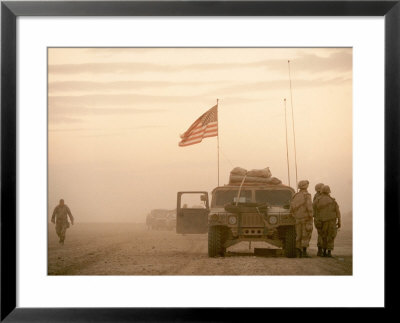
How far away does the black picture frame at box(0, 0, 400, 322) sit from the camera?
267 inches

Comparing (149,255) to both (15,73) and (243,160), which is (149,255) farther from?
(15,73)

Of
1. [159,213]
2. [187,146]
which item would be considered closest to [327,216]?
[187,146]

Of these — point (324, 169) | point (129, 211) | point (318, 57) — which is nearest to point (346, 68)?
point (318, 57)

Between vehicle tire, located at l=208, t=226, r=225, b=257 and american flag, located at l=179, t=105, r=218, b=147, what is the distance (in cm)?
78

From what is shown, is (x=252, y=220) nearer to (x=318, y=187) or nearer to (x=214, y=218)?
(x=214, y=218)

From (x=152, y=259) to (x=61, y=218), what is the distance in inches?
32.9

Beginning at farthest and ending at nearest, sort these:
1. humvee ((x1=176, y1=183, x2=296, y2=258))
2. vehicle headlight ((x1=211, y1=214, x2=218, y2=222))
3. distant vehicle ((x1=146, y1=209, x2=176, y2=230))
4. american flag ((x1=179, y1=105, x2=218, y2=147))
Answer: vehicle headlight ((x1=211, y1=214, x2=218, y2=222)) < humvee ((x1=176, y1=183, x2=296, y2=258)) < distant vehicle ((x1=146, y1=209, x2=176, y2=230)) < american flag ((x1=179, y1=105, x2=218, y2=147))

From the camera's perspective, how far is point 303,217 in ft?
23.3

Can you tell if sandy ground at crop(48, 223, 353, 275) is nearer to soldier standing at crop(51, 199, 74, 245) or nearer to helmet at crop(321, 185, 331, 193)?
soldier standing at crop(51, 199, 74, 245)

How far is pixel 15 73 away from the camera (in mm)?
6844

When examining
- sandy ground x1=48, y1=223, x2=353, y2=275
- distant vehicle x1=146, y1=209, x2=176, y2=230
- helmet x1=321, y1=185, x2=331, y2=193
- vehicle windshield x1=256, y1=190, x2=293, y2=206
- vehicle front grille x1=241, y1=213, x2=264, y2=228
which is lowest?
sandy ground x1=48, y1=223, x2=353, y2=275

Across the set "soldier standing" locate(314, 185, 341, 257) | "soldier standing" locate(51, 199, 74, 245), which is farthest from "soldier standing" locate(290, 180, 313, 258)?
"soldier standing" locate(51, 199, 74, 245)

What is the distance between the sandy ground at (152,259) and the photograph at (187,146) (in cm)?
1

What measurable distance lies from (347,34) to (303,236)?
176cm
